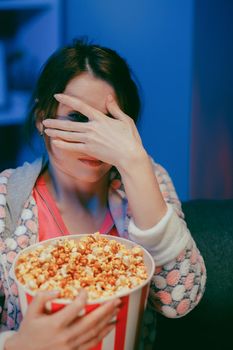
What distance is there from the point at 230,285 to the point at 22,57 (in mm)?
1439

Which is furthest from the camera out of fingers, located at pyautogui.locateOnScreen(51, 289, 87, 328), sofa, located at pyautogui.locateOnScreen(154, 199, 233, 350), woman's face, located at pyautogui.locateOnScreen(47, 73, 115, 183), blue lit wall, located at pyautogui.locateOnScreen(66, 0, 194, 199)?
blue lit wall, located at pyautogui.locateOnScreen(66, 0, 194, 199)

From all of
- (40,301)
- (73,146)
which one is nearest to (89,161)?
(73,146)

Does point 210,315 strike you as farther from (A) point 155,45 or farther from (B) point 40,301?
(A) point 155,45

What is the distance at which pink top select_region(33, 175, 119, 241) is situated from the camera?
1174 millimetres

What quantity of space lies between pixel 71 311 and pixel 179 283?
0.38m

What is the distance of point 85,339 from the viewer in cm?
70

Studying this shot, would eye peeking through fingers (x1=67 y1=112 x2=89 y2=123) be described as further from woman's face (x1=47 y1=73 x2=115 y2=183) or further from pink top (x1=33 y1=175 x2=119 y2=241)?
pink top (x1=33 y1=175 x2=119 y2=241)

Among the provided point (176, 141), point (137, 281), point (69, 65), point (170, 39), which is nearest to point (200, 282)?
point (137, 281)

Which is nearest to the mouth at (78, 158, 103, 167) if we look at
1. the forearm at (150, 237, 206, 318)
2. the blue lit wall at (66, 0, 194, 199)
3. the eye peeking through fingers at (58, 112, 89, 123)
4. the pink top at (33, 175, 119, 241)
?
the eye peeking through fingers at (58, 112, 89, 123)

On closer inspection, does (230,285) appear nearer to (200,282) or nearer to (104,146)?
(200,282)

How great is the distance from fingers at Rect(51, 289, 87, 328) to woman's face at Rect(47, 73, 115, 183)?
0.46 m

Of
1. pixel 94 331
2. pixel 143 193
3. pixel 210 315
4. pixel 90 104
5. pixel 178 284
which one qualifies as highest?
pixel 90 104

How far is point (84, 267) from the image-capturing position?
31.0 inches

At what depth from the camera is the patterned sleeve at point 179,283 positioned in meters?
0.97
